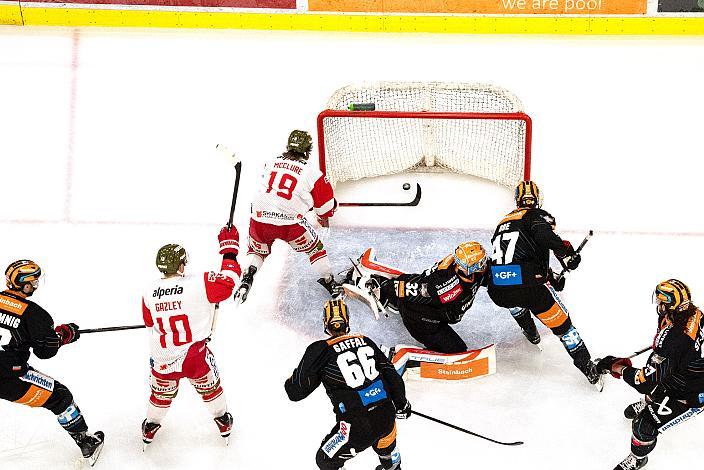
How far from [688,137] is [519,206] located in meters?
2.44

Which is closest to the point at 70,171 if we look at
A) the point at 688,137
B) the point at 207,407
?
the point at 207,407

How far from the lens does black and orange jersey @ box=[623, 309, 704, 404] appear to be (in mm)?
4387

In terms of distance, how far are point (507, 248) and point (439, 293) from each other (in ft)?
1.39

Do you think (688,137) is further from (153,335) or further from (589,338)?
(153,335)

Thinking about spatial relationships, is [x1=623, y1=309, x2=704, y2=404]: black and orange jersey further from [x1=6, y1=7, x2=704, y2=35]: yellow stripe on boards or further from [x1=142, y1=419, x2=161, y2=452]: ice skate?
[x1=6, y1=7, x2=704, y2=35]: yellow stripe on boards

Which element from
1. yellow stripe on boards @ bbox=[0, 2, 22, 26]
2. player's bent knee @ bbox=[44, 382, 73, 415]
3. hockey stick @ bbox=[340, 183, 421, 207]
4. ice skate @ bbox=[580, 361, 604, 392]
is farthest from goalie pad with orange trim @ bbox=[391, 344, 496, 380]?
yellow stripe on boards @ bbox=[0, 2, 22, 26]

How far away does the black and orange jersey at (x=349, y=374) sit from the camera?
4.30 m

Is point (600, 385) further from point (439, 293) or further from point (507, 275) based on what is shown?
point (439, 293)

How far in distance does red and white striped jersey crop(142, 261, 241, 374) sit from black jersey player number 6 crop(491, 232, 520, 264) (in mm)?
1445

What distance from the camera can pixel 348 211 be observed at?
682 centimetres

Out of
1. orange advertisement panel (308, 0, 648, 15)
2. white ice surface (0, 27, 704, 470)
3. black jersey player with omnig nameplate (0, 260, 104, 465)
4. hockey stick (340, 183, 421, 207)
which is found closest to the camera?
black jersey player with omnig nameplate (0, 260, 104, 465)

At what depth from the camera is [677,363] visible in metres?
4.41

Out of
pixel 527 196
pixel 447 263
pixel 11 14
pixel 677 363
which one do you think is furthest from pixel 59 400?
pixel 11 14

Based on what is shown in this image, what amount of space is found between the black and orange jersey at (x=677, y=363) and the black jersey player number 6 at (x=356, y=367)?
1236mm
